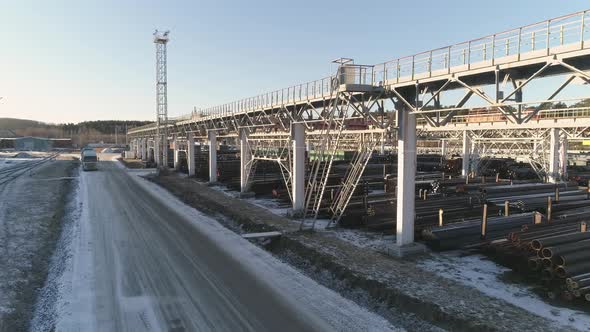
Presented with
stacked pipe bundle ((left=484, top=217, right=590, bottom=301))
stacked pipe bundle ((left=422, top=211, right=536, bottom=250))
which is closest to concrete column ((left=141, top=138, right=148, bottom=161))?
stacked pipe bundle ((left=422, top=211, right=536, bottom=250))

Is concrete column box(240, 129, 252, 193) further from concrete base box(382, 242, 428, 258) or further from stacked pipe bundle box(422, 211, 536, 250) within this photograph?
stacked pipe bundle box(422, 211, 536, 250)

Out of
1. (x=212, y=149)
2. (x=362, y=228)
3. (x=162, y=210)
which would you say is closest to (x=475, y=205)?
(x=362, y=228)

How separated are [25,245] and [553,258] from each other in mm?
19891

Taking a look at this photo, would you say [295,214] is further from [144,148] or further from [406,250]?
[144,148]

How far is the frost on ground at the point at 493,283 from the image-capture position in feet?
33.2

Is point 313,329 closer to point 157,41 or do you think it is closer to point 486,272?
point 486,272

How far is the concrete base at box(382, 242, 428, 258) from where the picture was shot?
611 inches

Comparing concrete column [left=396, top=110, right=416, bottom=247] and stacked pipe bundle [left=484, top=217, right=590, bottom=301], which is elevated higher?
concrete column [left=396, top=110, right=416, bottom=247]

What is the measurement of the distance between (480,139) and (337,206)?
2398cm

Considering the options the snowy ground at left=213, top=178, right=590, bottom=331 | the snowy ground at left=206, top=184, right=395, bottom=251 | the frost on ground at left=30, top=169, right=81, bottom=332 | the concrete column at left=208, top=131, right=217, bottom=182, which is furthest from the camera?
the concrete column at left=208, top=131, right=217, bottom=182

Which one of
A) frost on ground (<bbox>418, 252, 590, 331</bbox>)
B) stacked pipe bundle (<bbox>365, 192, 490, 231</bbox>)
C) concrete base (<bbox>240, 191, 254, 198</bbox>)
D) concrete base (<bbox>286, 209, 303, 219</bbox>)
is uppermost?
stacked pipe bundle (<bbox>365, 192, 490, 231</bbox>)

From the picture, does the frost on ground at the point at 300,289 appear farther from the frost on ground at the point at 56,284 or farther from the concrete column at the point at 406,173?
the frost on ground at the point at 56,284

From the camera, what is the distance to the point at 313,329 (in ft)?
32.2

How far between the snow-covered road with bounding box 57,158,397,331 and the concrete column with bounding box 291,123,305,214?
5724 mm
